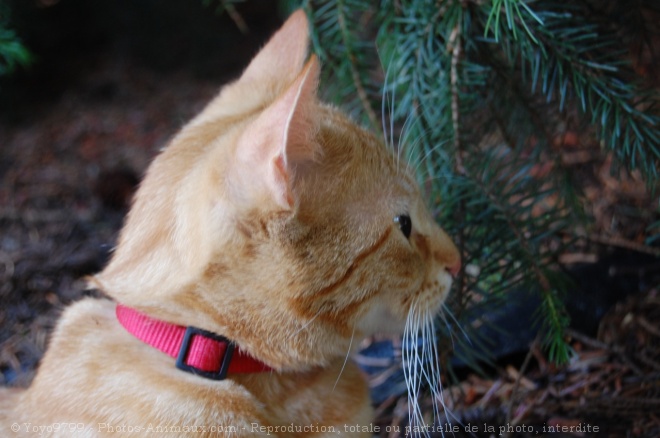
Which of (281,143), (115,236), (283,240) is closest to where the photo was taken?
(281,143)

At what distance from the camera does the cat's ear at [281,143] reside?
987 millimetres

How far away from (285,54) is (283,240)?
1.77ft

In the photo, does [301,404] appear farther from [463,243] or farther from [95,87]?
[95,87]

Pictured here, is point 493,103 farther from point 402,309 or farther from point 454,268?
point 402,309

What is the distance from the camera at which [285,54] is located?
4.85 feet

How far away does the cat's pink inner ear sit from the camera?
4.71 feet

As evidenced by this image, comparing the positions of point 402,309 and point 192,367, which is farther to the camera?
point 402,309

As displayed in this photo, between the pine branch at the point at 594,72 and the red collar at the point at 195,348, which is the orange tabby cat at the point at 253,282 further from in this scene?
the pine branch at the point at 594,72

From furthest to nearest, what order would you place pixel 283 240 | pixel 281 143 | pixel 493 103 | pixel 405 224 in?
pixel 493 103
pixel 405 224
pixel 283 240
pixel 281 143

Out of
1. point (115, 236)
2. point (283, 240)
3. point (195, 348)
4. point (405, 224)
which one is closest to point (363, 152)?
point (405, 224)

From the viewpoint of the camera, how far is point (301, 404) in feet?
4.27

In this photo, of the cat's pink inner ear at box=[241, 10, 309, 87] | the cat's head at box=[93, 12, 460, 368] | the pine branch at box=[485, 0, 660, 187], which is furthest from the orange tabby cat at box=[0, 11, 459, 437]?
the pine branch at box=[485, 0, 660, 187]

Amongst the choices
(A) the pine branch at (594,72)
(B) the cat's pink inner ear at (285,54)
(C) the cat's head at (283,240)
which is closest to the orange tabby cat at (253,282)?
(C) the cat's head at (283,240)

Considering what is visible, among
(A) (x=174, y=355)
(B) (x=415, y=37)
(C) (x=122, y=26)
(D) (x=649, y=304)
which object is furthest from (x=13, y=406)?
(C) (x=122, y=26)
